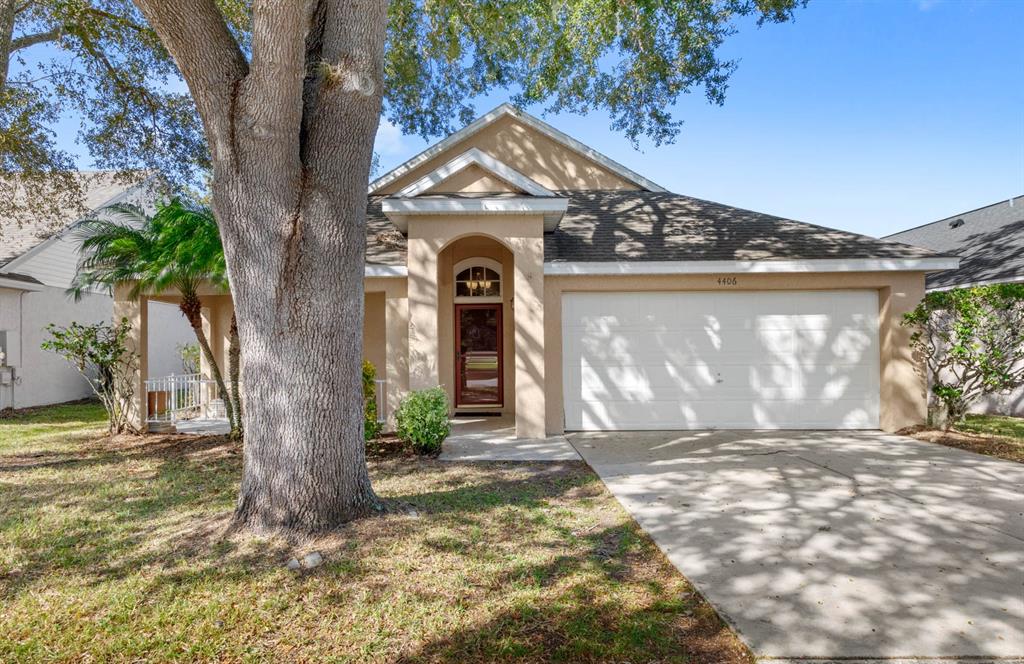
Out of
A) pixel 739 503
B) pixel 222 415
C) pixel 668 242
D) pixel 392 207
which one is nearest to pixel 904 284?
pixel 668 242

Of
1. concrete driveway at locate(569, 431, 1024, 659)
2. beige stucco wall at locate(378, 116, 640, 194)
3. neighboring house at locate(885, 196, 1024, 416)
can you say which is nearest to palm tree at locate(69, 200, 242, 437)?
beige stucco wall at locate(378, 116, 640, 194)

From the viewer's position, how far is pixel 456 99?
13688 mm

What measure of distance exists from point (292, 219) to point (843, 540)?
5.46 m

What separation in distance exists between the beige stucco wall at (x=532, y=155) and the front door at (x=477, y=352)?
393cm

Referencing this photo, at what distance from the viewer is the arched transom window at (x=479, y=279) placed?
1234 cm

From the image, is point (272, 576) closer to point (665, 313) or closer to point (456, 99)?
point (665, 313)

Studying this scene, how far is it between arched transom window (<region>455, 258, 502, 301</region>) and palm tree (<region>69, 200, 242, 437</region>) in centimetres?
496

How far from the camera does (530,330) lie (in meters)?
9.07

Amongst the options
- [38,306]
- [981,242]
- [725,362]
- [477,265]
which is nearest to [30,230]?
[38,306]

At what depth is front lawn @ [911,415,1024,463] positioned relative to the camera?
799 centimetres

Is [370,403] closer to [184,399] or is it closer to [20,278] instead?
[184,399]

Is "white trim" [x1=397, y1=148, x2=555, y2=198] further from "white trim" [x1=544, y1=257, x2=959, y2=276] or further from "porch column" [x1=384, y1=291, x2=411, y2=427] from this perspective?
"porch column" [x1=384, y1=291, x2=411, y2=427]

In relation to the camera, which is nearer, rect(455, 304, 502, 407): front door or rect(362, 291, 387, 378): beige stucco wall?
rect(362, 291, 387, 378): beige stucco wall

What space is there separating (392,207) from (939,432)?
1025 centimetres
